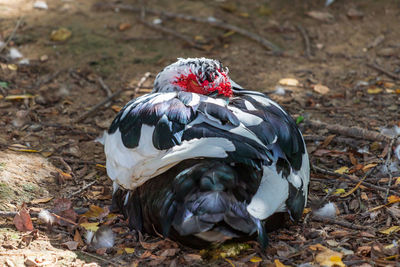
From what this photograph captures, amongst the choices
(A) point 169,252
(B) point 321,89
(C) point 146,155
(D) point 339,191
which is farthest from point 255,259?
(B) point 321,89

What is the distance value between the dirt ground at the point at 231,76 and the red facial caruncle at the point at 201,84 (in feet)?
2.62

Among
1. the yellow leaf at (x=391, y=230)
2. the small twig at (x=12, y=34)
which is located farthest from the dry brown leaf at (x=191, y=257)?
the small twig at (x=12, y=34)

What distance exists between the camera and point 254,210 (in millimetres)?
2529

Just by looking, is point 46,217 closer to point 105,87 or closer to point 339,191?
point 339,191

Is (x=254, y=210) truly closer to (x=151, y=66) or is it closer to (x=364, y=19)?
(x=151, y=66)

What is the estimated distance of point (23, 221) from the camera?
9.53 ft

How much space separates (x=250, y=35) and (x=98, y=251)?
131 inches

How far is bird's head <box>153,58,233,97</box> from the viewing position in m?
3.40

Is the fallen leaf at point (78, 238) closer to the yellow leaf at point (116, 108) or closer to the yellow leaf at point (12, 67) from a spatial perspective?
the yellow leaf at point (116, 108)

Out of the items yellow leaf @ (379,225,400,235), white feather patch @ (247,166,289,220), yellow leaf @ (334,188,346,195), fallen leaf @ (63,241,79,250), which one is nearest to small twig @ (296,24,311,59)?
yellow leaf @ (334,188,346,195)

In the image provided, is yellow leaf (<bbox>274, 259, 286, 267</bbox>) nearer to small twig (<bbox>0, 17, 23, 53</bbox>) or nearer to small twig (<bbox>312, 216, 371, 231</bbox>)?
small twig (<bbox>312, 216, 371, 231</bbox>)

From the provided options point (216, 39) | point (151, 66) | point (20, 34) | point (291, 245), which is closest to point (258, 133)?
point (291, 245)

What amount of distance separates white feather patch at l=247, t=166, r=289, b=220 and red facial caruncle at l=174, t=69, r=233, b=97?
830mm

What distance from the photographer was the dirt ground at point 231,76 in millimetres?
2760
